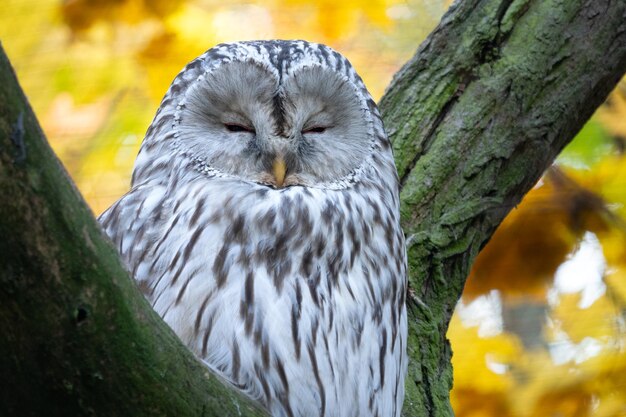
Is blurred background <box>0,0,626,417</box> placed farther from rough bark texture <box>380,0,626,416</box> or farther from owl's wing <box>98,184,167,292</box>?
owl's wing <box>98,184,167,292</box>

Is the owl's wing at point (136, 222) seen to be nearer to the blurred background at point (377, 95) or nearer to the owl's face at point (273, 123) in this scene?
the owl's face at point (273, 123)

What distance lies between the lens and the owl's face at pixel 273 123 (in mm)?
2410

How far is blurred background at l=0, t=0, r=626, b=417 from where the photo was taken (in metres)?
3.86

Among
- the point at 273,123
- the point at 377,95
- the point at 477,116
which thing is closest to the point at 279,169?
the point at 273,123

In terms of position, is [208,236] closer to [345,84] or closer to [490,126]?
[345,84]

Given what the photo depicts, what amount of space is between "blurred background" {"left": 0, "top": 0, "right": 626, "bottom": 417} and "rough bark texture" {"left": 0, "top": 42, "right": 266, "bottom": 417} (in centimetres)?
229

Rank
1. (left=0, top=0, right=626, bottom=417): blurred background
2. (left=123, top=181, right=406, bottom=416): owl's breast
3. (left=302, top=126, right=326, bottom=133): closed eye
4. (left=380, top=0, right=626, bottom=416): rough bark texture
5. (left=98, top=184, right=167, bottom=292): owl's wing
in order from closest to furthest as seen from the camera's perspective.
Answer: (left=123, top=181, right=406, bottom=416): owl's breast → (left=98, top=184, right=167, bottom=292): owl's wing → (left=302, top=126, right=326, bottom=133): closed eye → (left=380, top=0, right=626, bottom=416): rough bark texture → (left=0, top=0, right=626, bottom=417): blurred background

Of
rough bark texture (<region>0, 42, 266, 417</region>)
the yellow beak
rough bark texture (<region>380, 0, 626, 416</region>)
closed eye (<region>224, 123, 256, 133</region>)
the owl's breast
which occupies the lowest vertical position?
rough bark texture (<region>0, 42, 266, 417</region>)

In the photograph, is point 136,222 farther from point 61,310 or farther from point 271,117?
point 61,310

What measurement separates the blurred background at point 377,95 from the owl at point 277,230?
127 centimetres

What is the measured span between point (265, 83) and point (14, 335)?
1129mm

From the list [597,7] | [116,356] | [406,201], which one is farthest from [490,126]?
[116,356]

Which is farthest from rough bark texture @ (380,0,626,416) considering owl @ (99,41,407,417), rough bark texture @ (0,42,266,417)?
rough bark texture @ (0,42,266,417)

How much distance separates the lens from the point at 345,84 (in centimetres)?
254
